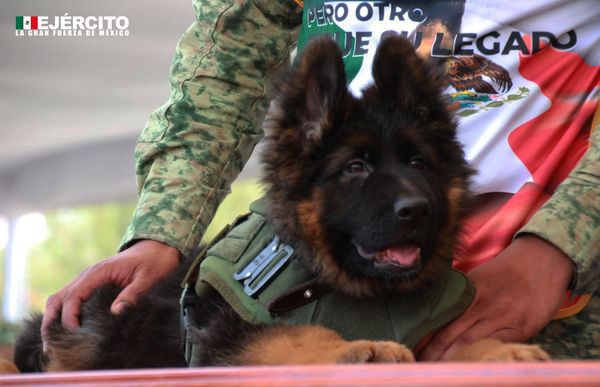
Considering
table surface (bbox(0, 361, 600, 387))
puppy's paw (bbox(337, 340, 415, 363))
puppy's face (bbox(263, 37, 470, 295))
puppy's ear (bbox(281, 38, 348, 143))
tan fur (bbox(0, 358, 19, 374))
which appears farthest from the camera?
tan fur (bbox(0, 358, 19, 374))

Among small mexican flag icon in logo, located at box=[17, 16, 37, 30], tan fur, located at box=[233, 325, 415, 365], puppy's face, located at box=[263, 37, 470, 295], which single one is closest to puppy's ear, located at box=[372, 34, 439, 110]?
puppy's face, located at box=[263, 37, 470, 295]

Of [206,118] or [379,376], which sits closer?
[379,376]

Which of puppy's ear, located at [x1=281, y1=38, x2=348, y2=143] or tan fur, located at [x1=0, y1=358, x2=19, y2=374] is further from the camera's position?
tan fur, located at [x1=0, y1=358, x2=19, y2=374]

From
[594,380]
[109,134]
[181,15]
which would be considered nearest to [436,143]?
[594,380]

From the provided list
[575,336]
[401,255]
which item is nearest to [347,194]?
[401,255]

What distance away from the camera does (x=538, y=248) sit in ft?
9.76

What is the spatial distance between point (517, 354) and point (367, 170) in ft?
2.37

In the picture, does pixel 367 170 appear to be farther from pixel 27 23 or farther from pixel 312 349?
pixel 27 23

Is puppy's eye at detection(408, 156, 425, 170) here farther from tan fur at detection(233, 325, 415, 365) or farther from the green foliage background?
the green foliage background

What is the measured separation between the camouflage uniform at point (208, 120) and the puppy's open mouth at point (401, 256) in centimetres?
77

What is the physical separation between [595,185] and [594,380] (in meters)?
1.84

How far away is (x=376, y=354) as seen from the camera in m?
2.40

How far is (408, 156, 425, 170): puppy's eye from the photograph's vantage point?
286cm

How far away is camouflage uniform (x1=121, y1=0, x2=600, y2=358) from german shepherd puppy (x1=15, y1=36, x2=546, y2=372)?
537 millimetres
